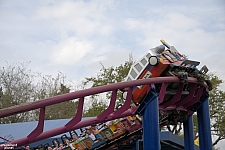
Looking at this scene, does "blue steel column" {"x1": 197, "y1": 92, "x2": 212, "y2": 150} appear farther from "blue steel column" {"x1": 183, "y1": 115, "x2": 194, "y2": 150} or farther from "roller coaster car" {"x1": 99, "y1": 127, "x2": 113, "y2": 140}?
"roller coaster car" {"x1": 99, "y1": 127, "x2": 113, "y2": 140}

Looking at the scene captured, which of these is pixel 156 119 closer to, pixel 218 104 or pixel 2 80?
pixel 218 104

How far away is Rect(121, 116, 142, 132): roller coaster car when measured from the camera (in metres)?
11.3

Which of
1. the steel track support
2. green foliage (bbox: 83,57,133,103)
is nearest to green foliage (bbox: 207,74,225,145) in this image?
green foliage (bbox: 83,57,133,103)

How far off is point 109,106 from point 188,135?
156 inches

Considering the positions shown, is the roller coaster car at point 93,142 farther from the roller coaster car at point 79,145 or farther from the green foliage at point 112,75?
the green foliage at point 112,75

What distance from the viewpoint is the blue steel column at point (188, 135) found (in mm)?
11266

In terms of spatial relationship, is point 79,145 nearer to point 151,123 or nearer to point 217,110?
point 151,123

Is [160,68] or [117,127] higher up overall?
[160,68]

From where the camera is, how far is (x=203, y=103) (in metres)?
11.0

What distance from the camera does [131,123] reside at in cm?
1130

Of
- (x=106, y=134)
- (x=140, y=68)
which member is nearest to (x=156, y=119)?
(x=140, y=68)

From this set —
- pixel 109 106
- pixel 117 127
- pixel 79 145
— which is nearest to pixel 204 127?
pixel 117 127

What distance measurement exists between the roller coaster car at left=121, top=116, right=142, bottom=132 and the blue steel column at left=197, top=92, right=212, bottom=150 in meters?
2.04

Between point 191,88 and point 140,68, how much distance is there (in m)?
1.78
